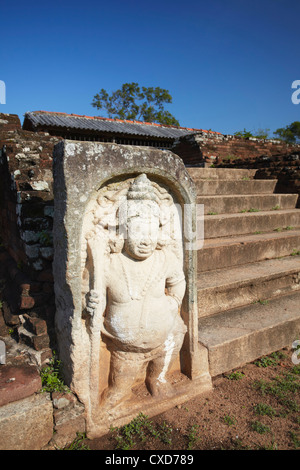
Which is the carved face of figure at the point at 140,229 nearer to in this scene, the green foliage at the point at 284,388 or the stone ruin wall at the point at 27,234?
the stone ruin wall at the point at 27,234

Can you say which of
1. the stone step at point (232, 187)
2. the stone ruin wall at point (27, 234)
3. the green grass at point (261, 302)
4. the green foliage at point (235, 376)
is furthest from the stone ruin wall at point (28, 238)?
the stone step at point (232, 187)

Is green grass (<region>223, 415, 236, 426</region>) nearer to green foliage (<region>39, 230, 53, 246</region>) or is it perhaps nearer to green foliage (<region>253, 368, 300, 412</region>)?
green foliage (<region>253, 368, 300, 412</region>)

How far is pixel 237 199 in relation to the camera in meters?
4.91

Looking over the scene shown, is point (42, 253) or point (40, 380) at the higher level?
point (42, 253)

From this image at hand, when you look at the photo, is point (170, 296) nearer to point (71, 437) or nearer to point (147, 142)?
point (71, 437)

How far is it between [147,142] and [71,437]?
11943 millimetres

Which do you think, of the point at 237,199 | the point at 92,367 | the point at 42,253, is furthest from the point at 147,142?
the point at 92,367

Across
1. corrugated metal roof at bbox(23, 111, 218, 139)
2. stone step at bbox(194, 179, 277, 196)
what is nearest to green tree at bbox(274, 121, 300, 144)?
A: corrugated metal roof at bbox(23, 111, 218, 139)

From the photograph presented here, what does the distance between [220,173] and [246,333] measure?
160 inches

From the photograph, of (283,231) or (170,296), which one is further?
(283,231)

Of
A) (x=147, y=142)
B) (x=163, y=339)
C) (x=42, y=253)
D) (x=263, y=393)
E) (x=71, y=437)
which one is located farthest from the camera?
(x=147, y=142)

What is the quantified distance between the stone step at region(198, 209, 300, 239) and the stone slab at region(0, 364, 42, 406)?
2.54 metres

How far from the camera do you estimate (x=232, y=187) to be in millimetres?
5480

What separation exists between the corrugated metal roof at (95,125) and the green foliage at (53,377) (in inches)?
366
